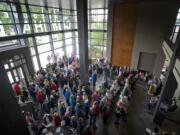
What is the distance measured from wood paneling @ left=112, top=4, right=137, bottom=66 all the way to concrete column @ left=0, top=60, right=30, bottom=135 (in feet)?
35.8

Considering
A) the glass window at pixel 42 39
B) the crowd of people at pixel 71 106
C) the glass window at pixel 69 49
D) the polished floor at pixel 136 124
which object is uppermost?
the glass window at pixel 42 39

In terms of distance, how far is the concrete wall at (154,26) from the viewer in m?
9.59

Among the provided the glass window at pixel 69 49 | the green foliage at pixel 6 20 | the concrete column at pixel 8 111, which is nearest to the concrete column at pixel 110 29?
the glass window at pixel 69 49

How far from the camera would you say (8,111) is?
3881 mm

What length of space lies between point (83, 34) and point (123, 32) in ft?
18.6

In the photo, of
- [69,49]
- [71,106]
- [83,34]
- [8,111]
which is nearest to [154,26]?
[83,34]

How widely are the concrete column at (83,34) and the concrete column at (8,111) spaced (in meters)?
5.37

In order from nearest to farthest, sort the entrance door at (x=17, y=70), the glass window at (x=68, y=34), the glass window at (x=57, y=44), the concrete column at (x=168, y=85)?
the concrete column at (x=168, y=85) < the entrance door at (x=17, y=70) < the glass window at (x=57, y=44) < the glass window at (x=68, y=34)

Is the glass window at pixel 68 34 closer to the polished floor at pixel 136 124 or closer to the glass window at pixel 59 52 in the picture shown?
the glass window at pixel 59 52

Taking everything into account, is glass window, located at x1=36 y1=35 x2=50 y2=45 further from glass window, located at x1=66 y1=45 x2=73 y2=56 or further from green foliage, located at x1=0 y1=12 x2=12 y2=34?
glass window, located at x1=66 y1=45 x2=73 y2=56

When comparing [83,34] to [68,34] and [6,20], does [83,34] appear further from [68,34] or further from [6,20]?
[68,34]

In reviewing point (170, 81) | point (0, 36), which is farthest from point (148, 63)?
point (0, 36)

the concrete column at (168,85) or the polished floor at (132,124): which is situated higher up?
the concrete column at (168,85)

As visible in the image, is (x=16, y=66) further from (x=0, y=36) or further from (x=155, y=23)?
(x=155, y=23)
